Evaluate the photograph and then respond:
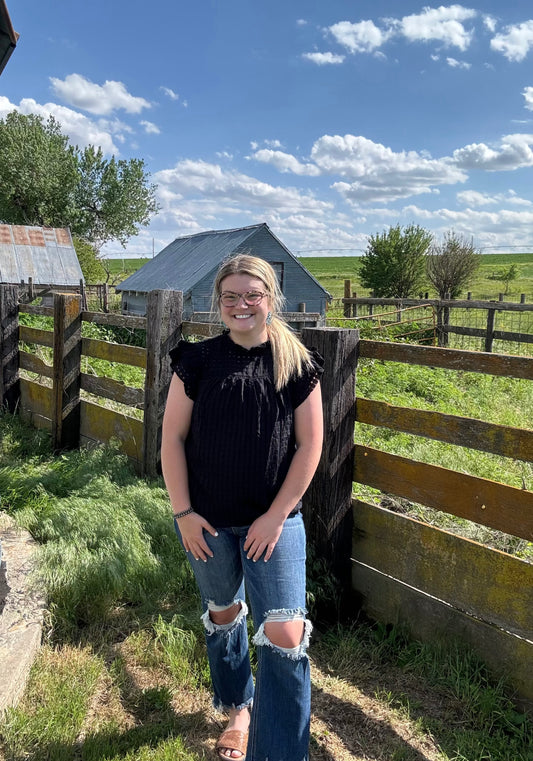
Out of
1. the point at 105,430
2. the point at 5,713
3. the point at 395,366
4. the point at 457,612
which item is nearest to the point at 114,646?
the point at 5,713

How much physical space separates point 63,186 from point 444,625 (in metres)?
51.5

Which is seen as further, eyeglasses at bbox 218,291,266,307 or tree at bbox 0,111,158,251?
tree at bbox 0,111,158,251

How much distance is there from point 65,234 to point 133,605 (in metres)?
30.6

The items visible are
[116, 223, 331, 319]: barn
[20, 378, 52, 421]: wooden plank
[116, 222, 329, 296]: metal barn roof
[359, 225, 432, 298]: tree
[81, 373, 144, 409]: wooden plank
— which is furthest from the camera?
[359, 225, 432, 298]: tree

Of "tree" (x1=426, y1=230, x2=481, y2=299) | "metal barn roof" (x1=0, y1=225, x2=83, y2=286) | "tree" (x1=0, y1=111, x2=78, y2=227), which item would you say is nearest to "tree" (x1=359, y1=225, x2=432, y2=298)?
"tree" (x1=426, y1=230, x2=481, y2=299)

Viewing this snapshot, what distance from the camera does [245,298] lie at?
210cm

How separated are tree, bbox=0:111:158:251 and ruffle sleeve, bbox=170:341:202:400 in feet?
164

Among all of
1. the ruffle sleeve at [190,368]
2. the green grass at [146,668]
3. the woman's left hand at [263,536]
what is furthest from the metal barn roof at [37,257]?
the woman's left hand at [263,536]

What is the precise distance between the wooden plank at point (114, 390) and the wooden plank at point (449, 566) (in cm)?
255

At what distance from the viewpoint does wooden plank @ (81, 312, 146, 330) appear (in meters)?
4.91

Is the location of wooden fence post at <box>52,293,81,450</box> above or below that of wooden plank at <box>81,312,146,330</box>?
below

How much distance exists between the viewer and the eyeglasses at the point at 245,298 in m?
2.10

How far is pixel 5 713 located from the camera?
2.41 meters

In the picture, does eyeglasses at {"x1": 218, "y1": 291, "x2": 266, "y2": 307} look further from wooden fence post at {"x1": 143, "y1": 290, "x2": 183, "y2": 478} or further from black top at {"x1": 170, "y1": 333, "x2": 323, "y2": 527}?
wooden fence post at {"x1": 143, "y1": 290, "x2": 183, "y2": 478}
